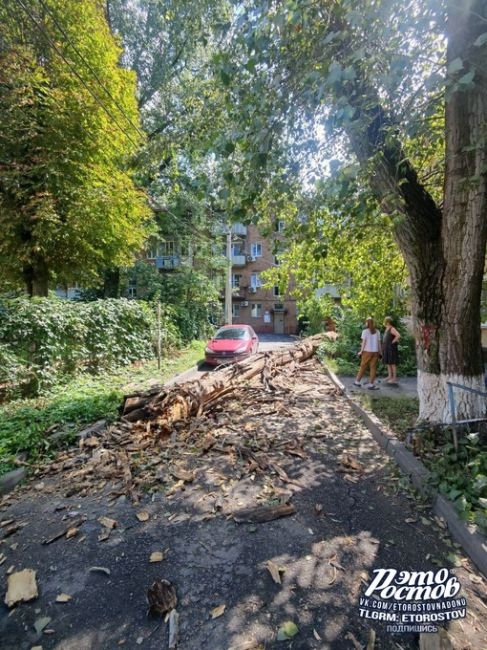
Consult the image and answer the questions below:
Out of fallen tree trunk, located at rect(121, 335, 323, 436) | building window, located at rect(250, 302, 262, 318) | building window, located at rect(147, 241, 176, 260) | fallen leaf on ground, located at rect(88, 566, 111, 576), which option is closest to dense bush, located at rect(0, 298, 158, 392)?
fallen tree trunk, located at rect(121, 335, 323, 436)

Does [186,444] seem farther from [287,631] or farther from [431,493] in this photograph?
[431,493]

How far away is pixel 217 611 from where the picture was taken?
2.04 meters

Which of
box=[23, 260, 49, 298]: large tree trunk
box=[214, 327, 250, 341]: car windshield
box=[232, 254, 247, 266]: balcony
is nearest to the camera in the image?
box=[23, 260, 49, 298]: large tree trunk

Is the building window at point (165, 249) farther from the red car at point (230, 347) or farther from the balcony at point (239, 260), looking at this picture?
the balcony at point (239, 260)

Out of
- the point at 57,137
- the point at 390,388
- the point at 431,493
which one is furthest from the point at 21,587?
the point at 57,137

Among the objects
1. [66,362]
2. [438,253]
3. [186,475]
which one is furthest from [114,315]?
[438,253]

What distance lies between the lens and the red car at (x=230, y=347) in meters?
11.1

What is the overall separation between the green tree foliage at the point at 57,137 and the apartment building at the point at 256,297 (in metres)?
22.9

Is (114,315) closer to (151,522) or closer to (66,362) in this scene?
(66,362)

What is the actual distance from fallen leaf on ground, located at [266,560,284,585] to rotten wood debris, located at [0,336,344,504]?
22.4 inches

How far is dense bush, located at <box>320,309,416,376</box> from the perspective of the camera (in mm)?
9609

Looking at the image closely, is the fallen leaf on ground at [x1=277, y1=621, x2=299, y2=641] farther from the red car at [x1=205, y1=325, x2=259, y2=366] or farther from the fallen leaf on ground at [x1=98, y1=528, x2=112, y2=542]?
the red car at [x1=205, y1=325, x2=259, y2=366]

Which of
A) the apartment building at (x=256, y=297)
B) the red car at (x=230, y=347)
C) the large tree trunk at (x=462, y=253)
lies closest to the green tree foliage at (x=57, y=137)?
the red car at (x=230, y=347)

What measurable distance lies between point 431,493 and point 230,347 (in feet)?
28.2
